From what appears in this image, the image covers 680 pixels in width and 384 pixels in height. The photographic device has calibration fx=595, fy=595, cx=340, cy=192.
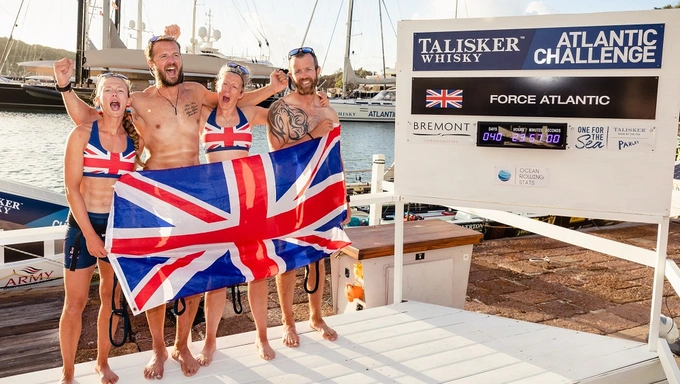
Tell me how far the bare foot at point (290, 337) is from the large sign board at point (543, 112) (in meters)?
1.47

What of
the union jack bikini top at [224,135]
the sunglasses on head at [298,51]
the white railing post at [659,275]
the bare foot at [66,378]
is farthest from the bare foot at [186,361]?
the white railing post at [659,275]

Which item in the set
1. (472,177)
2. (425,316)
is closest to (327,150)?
(472,177)

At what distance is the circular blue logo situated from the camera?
452 cm

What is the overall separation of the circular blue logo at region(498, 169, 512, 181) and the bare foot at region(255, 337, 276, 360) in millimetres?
2123

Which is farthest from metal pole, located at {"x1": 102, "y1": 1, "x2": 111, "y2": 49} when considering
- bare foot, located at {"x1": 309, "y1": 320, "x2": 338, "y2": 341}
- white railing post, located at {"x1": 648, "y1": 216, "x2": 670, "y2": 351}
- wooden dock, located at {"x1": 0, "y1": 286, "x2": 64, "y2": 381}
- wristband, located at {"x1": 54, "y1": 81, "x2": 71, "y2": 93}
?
white railing post, located at {"x1": 648, "y1": 216, "x2": 670, "y2": 351}

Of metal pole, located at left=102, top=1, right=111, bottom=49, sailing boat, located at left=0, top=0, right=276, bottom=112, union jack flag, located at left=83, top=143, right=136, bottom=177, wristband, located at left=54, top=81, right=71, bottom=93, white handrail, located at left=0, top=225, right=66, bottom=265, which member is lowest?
white handrail, located at left=0, top=225, right=66, bottom=265

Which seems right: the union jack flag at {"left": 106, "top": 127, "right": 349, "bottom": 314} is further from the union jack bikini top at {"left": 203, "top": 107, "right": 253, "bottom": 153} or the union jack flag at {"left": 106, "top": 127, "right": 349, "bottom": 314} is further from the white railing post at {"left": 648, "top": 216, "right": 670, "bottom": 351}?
the white railing post at {"left": 648, "top": 216, "right": 670, "bottom": 351}

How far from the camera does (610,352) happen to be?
4156 mm

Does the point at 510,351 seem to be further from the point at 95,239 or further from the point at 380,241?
the point at 95,239

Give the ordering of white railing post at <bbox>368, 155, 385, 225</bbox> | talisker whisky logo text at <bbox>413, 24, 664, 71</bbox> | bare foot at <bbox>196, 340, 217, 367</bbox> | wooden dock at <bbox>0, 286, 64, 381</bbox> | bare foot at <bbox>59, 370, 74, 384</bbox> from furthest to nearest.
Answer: white railing post at <bbox>368, 155, 385, 225</bbox> < wooden dock at <bbox>0, 286, 64, 381</bbox> < talisker whisky logo text at <bbox>413, 24, 664, 71</bbox> < bare foot at <bbox>196, 340, 217, 367</bbox> < bare foot at <bbox>59, 370, 74, 384</bbox>

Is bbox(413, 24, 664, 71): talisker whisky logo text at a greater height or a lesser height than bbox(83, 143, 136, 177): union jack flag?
greater

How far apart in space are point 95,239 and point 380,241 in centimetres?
246

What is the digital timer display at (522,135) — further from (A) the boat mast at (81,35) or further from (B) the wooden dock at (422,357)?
(A) the boat mast at (81,35)

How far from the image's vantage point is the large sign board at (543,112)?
4082 millimetres
